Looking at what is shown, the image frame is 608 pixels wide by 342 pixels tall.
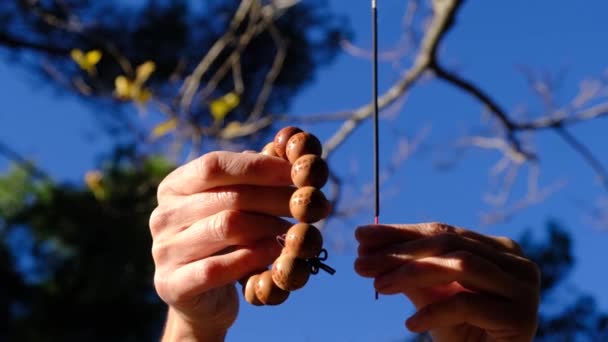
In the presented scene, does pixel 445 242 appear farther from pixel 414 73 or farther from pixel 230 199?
pixel 414 73

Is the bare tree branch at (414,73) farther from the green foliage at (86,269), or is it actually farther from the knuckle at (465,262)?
the green foliage at (86,269)

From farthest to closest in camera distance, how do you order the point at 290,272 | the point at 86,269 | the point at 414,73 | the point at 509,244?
the point at 86,269 < the point at 414,73 < the point at 509,244 < the point at 290,272

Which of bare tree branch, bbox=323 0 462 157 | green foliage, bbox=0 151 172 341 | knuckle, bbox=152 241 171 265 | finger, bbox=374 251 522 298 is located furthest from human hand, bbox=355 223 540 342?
green foliage, bbox=0 151 172 341

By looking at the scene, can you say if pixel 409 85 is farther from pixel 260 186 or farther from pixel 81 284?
pixel 81 284

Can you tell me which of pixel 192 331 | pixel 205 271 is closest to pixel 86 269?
pixel 192 331

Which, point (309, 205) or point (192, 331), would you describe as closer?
point (309, 205)

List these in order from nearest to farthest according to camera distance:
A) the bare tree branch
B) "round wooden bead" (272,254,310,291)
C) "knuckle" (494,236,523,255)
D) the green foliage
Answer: "round wooden bead" (272,254,310,291)
"knuckle" (494,236,523,255)
the bare tree branch
the green foliage

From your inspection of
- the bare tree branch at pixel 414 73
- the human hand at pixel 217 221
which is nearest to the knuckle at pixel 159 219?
the human hand at pixel 217 221

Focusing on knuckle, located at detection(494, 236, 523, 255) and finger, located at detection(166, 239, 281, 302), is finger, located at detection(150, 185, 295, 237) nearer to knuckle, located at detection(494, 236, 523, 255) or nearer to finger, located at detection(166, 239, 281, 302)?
finger, located at detection(166, 239, 281, 302)

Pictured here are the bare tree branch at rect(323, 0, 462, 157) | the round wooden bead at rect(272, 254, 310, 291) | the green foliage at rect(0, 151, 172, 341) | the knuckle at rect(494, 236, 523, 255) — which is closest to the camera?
the round wooden bead at rect(272, 254, 310, 291)
